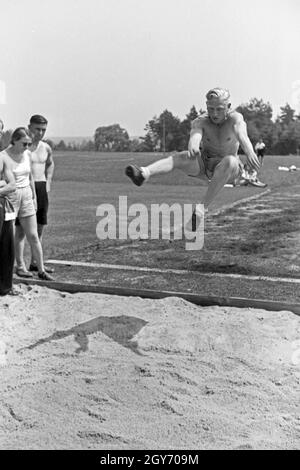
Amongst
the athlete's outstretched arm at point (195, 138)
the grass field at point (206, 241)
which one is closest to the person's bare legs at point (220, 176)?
the athlete's outstretched arm at point (195, 138)

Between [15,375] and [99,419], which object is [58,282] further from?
[99,419]

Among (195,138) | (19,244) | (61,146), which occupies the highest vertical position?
(61,146)

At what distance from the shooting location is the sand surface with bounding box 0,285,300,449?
3.53m

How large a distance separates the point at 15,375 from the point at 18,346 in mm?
583

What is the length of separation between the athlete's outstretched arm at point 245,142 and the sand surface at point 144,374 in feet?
4.36

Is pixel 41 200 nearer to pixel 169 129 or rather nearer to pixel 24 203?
pixel 24 203

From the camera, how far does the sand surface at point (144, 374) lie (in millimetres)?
3527

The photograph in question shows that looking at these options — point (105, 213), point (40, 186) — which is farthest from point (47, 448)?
point (105, 213)

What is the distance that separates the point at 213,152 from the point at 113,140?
161 ft

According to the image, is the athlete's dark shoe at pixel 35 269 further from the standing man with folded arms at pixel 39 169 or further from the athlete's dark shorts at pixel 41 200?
the athlete's dark shorts at pixel 41 200

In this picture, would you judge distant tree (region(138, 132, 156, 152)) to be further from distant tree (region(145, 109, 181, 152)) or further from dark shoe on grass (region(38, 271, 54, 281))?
dark shoe on grass (region(38, 271, 54, 281))

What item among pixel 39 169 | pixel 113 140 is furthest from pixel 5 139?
pixel 113 140

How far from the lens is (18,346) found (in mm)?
4922

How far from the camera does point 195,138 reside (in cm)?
511
